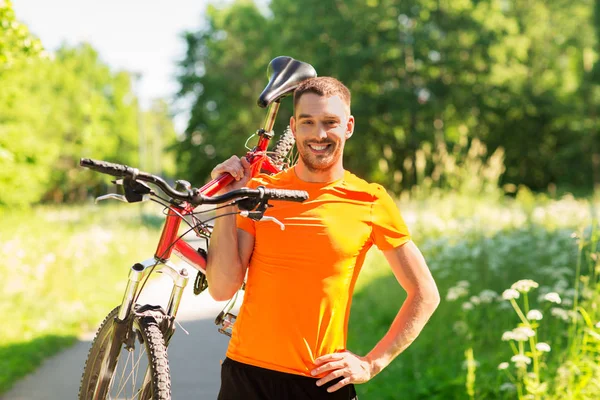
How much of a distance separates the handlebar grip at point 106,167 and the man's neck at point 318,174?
28.6 inches

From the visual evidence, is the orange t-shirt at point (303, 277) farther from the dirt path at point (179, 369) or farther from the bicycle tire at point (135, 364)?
the dirt path at point (179, 369)

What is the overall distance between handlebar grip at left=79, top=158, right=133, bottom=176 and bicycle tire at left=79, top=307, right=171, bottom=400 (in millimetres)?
763

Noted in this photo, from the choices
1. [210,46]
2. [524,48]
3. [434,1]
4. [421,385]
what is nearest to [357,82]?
[434,1]

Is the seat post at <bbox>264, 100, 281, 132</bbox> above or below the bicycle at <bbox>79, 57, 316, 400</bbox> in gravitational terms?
above

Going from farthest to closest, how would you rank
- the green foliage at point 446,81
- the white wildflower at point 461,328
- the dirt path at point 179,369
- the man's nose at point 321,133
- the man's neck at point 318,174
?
the green foliage at point 446,81 → the white wildflower at point 461,328 → the dirt path at point 179,369 → the man's neck at point 318,174 → the man's nose at point 321,133

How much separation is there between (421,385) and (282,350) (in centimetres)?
336

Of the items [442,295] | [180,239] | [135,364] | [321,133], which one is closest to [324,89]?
[321,133]

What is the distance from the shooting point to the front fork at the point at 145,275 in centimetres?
298

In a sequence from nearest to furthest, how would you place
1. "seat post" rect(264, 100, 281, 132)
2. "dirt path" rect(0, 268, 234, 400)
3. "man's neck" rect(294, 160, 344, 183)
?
"man's neck" rect(294, 160, 344, 183) → "seat post" rect(264, 100, 281, 132) → "dirt path" rect(0, 268, 234, 400)

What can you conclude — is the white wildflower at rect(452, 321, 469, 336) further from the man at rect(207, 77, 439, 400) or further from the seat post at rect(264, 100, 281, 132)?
the man at rect(207, 77, 439, 400)

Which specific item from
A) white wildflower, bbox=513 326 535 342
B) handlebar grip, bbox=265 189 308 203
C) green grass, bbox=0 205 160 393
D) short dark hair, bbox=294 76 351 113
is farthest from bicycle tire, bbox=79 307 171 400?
green grass, bbox=0 205 160 393

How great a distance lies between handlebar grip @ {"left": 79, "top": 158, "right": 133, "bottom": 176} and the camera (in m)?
2.30

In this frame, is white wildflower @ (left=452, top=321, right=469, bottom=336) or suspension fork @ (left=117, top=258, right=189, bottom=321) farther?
white wildflower @ (left=452, top=321, right=469, bottom=336)

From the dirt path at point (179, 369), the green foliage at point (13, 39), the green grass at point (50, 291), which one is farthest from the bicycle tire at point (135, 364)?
the green foliage at point (13, 39)
